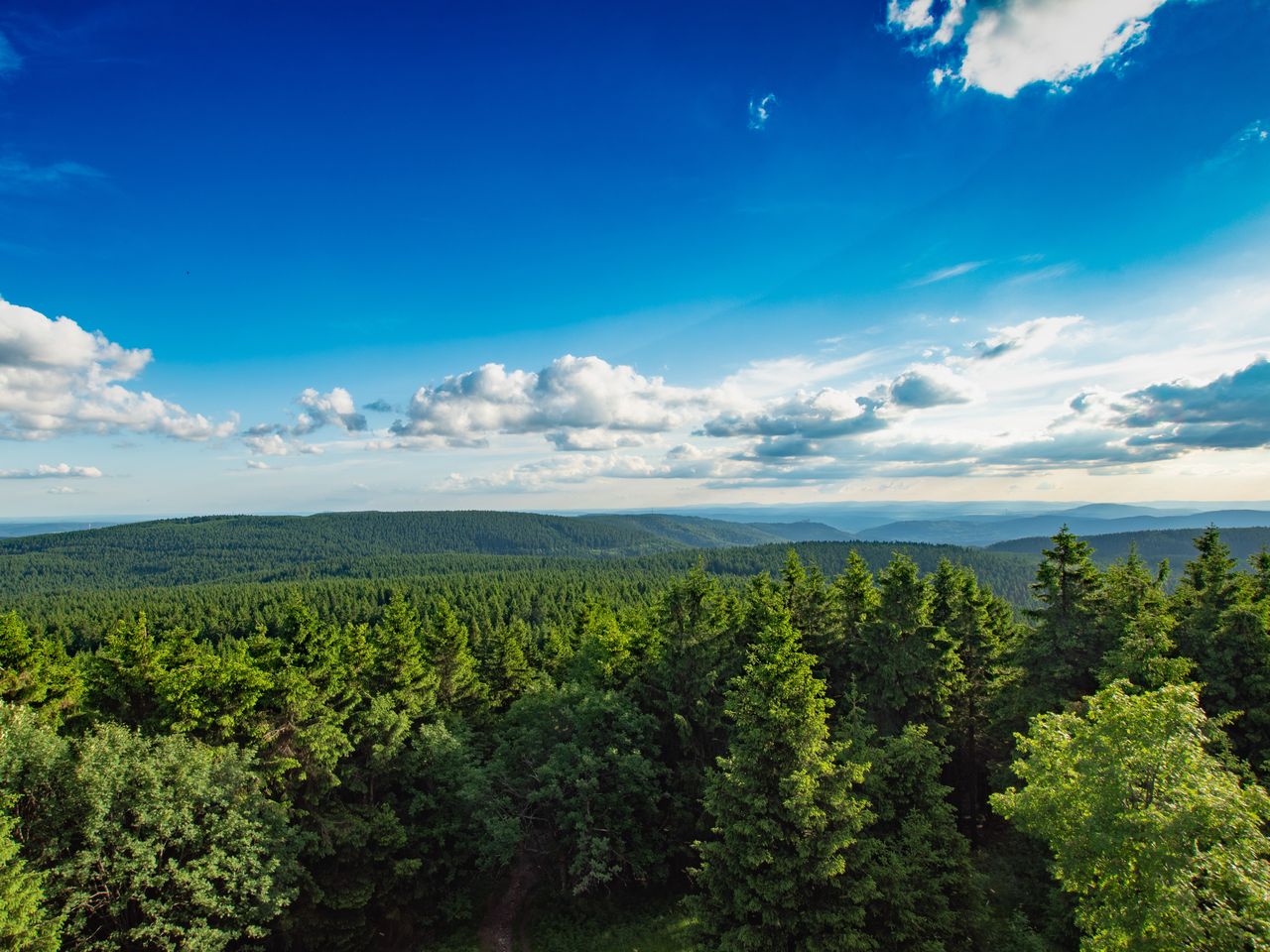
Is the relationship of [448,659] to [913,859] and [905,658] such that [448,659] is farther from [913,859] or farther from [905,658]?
[913,859]

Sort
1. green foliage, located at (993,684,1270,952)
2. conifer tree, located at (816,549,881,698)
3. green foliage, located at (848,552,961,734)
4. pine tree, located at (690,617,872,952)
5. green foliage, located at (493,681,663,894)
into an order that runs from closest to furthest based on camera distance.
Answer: green foliage, located at (993,684,1270,952)
pine tree, located at (690,617,872,952)
green foliage, located at (493,681,663,894)
green foliage, located at (848,552,961,734)
conifer tree, located at (816,549,881,698)

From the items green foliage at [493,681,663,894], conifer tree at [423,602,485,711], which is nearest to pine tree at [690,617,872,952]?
green foliage at [493,681,663,894]

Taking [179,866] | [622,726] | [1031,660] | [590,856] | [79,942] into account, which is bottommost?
[590,856]

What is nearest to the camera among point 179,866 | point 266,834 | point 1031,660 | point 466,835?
point 179,866

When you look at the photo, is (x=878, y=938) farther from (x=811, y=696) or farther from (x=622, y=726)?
(x=622, y=726)

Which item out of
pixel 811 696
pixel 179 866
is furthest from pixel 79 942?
pixel 811 696

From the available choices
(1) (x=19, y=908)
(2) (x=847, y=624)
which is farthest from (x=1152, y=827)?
(1) (x=19, y=908)

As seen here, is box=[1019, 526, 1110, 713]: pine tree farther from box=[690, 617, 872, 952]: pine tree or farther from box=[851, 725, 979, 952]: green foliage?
box=[690, 617, 872, 952]: pine tree
